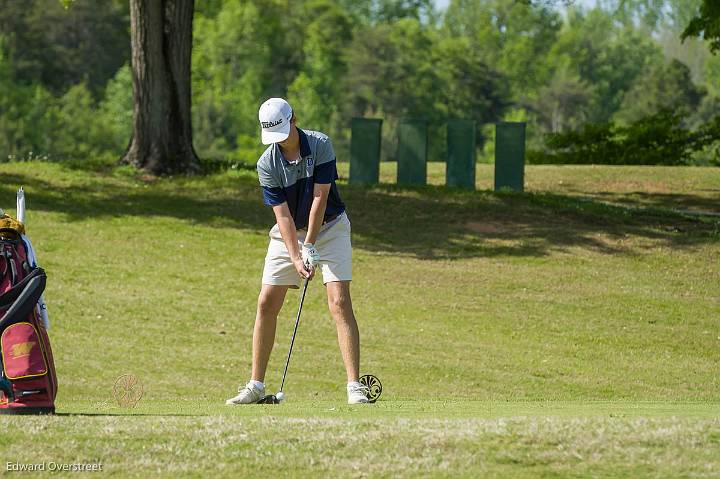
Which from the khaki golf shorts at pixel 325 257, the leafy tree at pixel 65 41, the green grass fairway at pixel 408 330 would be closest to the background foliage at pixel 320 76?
the leafy tree at pixel 65 41

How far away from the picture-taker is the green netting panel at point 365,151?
26234mm

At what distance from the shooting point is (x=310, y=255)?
9.73 meters

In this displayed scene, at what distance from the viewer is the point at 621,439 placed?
7375 millimetres

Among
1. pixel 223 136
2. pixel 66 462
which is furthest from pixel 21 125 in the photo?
pixel 66 462

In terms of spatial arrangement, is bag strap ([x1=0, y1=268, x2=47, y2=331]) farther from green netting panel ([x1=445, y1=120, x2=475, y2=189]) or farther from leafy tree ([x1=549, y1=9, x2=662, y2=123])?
leafy tree ([x1=549, y1=9, x2=662, y2=123])

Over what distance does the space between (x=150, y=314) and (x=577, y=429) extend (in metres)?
10.1

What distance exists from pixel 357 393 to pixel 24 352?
2.51m

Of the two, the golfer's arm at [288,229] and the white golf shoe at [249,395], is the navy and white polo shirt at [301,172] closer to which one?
the golfer's arm at [288,229]

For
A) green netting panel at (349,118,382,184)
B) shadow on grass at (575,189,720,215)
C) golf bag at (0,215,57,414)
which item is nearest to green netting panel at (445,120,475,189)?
green netting panel at (349,118,382,184)

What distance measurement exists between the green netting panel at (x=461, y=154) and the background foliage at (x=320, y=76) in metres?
51.1

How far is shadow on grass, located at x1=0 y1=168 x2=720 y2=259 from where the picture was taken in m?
22.0

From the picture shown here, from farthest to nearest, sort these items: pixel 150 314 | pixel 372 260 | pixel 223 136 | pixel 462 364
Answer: pixel 223 136
pixel 372 260
pixel 150 314
pixel 462 364

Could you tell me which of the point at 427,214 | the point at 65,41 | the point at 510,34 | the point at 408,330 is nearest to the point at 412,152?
the point at 427,214

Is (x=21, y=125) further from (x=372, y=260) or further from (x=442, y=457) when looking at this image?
(x=442, y=457)
